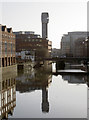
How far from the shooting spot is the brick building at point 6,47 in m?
52.1

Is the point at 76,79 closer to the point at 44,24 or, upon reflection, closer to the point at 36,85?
the point at 36,85

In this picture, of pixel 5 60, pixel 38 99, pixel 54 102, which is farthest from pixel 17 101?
pixel 5 60

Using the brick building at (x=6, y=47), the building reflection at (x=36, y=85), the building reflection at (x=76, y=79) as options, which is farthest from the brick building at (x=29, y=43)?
the building reflection at (x=36, y=85)

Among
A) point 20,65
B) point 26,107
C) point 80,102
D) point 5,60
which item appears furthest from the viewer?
point 20,65

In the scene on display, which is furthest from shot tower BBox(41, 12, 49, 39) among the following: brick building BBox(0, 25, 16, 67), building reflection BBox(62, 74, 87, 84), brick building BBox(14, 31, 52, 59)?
building reflection BBox(62, 74, 87, 84)

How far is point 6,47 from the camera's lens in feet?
182

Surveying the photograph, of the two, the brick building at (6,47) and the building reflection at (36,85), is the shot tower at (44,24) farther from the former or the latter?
the building reflection at (36,85)

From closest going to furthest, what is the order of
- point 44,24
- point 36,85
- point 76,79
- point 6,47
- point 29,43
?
point 36,85
point 76,79
point 6,47
point 29,43
point 44,24

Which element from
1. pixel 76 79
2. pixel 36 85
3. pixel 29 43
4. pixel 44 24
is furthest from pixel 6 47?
pixel 44 24

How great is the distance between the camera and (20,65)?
241 feet

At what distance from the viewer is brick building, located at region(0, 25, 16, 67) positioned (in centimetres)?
5208

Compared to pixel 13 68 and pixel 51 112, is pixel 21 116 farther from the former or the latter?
pixel 13 68

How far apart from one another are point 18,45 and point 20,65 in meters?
50.6

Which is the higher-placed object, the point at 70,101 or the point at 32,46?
the point at 32,46
